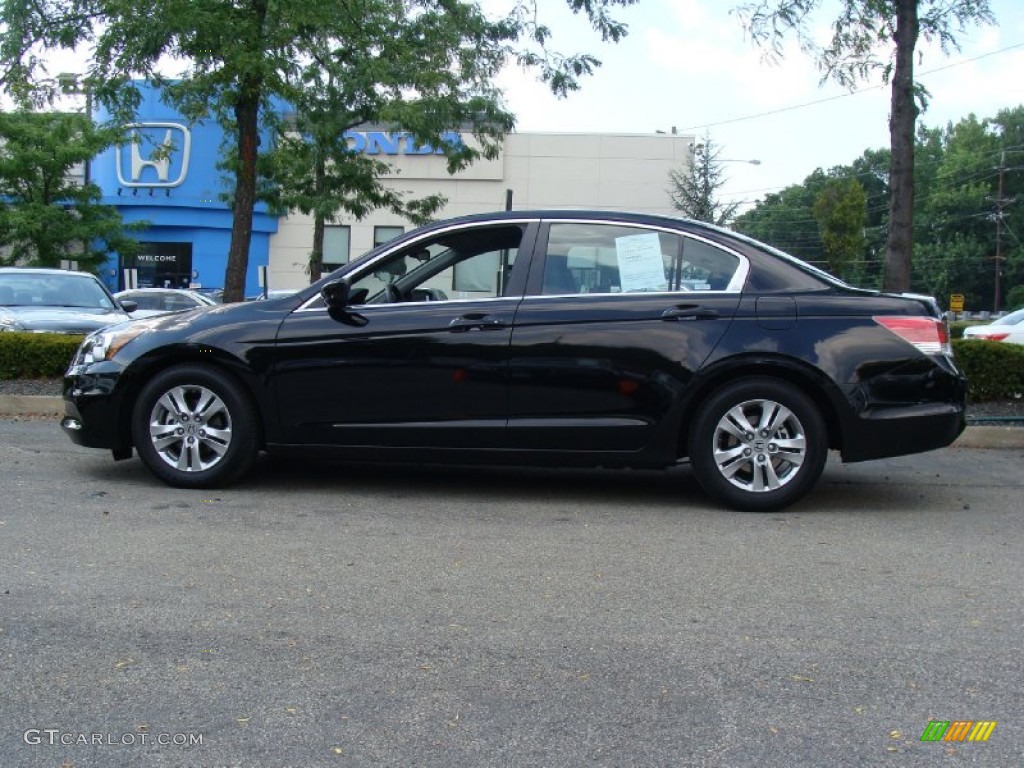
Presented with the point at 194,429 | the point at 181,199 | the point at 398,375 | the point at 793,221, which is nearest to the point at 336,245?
the point at 181,199

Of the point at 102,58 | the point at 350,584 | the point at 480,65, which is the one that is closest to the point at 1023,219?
the point at 480,65

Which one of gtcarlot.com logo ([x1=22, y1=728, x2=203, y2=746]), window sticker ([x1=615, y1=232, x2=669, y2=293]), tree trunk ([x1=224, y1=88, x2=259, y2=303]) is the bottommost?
gtcarlot.com logo ([x1=22, y1=728, x2=203, y2=746])

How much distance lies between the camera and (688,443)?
6.18m

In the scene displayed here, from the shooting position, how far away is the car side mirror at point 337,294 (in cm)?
627

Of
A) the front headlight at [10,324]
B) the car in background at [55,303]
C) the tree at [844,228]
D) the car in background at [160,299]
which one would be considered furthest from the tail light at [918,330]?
the tree at [844,228]

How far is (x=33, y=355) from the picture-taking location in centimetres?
1068

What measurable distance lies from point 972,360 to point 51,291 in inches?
405

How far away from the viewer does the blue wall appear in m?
36.0

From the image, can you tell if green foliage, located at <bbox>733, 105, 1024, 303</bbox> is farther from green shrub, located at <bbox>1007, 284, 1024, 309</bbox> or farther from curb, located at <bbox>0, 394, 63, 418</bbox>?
curb, located at <bbox>0, 394, 63, 418</bbox>

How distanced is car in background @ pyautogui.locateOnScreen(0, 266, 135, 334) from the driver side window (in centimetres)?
655

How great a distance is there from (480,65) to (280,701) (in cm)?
1715

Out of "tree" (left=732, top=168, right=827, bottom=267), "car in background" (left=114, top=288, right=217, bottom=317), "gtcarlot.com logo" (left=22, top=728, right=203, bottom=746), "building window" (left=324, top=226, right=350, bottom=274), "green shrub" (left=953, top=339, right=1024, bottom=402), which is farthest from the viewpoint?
"tree" (left=732, top=168, right=827, bottom=267)

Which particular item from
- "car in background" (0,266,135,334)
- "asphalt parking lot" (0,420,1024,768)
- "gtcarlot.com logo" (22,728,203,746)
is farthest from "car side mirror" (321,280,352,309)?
"car in background" (0,266,135,334)

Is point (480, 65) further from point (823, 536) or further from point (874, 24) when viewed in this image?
point (823, 536)
